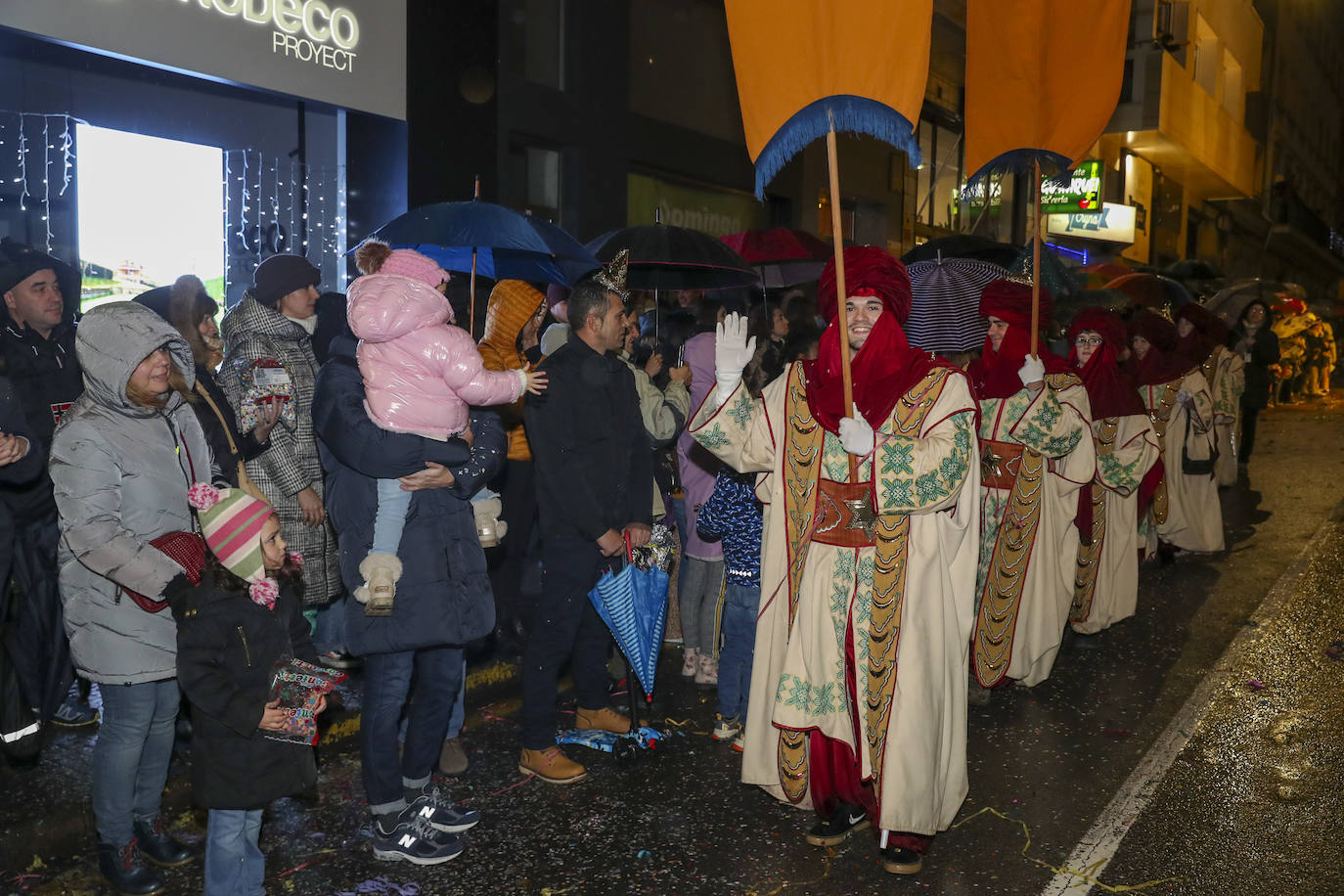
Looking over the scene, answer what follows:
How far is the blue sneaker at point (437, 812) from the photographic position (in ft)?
13.8

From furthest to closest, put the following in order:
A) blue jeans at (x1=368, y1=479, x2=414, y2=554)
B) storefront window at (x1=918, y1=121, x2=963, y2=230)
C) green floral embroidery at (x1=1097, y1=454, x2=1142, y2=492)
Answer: storefront window at (x1=918, y1=121, x2=963, y2=230) < green floral embroidery at (x1=1097, y1=454, x2=1142, y2=492) < blue jeans at (x1=368, y1=479, x2=414, y2=554)

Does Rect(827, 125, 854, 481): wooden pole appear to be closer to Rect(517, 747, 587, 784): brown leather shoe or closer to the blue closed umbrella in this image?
the blue closed umbrella

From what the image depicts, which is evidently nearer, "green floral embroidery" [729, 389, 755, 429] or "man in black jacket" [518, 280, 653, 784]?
"green floral embroidery" [729, 389, 755, 429]

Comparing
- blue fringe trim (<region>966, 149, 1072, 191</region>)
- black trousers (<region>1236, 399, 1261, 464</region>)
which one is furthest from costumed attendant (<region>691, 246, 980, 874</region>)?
black trousers (<region>1236, 399, 1261, 464</region>)

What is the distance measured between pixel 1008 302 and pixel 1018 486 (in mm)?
995

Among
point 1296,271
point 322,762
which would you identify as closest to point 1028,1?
point 322,762

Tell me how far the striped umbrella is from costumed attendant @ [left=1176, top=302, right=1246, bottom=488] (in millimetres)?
2812

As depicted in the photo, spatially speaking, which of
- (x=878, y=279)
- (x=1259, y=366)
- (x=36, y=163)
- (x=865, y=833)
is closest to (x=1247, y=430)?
(x=1259, y=366)

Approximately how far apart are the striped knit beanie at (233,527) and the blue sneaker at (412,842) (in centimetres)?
123

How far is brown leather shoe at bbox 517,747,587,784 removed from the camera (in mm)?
4840

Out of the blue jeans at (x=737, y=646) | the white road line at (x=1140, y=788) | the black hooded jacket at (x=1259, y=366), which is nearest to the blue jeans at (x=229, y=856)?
the blue jeans at (x=737, y=646)

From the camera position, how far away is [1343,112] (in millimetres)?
70938

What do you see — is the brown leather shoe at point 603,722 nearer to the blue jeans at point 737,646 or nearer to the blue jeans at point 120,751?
the blue jeans at point 737,646

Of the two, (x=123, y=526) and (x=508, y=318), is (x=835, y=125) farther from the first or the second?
(x=123, y=526)
